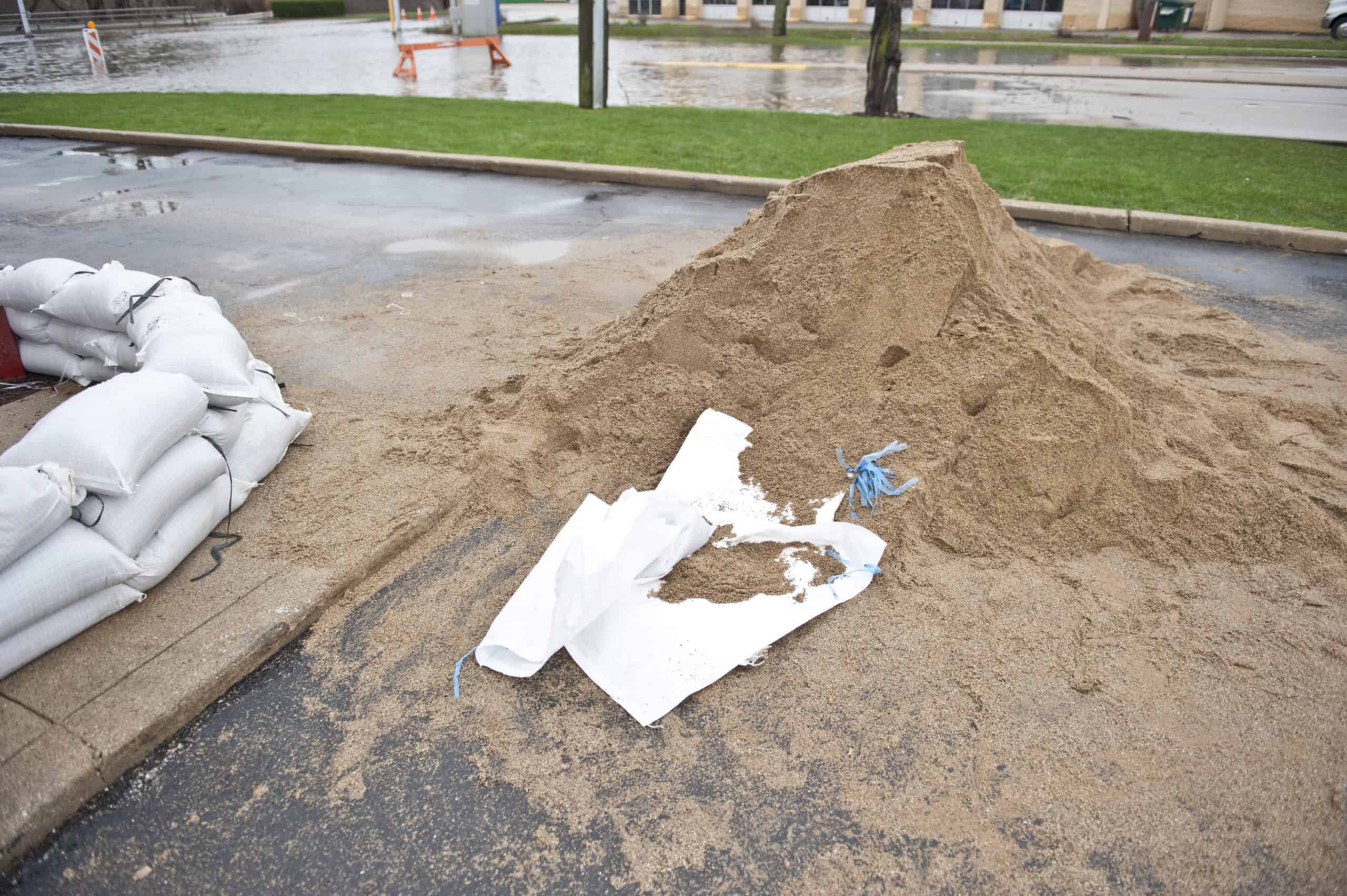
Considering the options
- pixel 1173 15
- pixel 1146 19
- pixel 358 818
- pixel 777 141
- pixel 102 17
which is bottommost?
pixel 358 818

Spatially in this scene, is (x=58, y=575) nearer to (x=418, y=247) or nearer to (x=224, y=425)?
(x=224, y=425)

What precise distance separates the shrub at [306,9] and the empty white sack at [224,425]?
4375 centimetres

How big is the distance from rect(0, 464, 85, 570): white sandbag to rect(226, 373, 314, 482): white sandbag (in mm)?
768

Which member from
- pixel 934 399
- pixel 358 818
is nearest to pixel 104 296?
pixel 358 818

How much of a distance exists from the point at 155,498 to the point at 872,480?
249cm

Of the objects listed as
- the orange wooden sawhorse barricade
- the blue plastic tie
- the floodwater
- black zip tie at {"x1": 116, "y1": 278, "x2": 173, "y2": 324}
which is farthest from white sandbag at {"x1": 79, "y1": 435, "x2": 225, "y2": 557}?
the orange wooden sawhorse barricade

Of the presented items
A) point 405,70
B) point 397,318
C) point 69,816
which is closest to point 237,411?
point 69,816

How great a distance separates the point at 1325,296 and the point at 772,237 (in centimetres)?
468

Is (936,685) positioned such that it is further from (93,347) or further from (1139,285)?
(1139,285)

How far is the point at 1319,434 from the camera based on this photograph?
148 inches

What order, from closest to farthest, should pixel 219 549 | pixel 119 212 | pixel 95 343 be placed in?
pixel 219 549 → pixel 95 343 → pixel 119 212

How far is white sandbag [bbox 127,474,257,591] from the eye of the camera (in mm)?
2639

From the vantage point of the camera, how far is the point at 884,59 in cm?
1162

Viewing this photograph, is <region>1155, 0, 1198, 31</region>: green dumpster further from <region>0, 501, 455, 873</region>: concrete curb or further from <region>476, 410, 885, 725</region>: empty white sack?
<region>0, 501, 455, 873</region>: concrete curb
